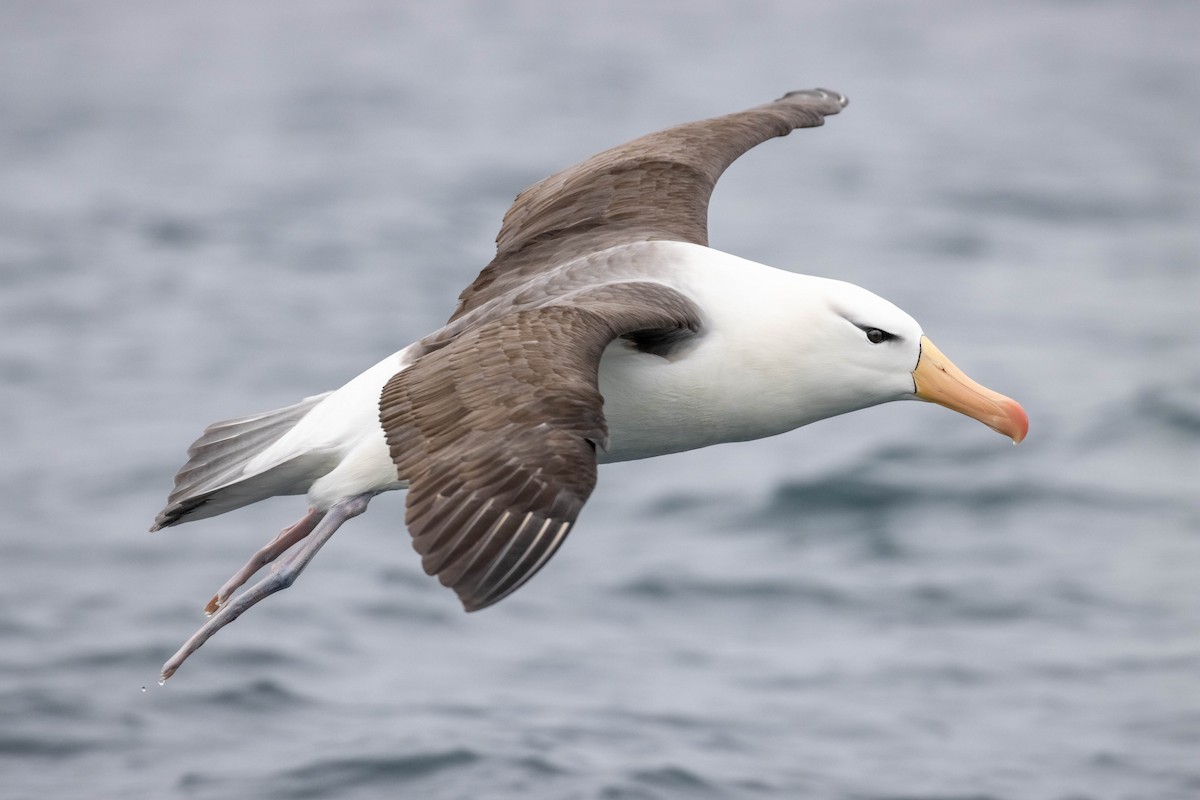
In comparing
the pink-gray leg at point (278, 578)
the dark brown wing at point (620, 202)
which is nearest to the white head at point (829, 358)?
the dark brown wing at point (620, 202)

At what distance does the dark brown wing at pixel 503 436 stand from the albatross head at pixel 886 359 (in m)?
0.94

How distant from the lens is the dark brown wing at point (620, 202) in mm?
8656

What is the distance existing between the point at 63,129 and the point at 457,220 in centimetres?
682

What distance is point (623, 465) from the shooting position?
685 inches

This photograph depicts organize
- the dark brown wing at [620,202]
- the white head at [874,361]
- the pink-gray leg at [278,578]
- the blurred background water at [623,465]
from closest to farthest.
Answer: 1. the pink-gray leg at [278,578]
2. the white head at [874,361]
3. the dark brown wing at [620,202]
4. the blurred background water at [623,465]

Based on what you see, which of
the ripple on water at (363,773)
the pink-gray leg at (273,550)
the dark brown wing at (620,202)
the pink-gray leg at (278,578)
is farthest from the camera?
the ripple on water at (363,773)

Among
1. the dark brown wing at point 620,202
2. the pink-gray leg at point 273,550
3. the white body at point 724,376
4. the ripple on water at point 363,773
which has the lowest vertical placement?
the ripple on water at point 363,773

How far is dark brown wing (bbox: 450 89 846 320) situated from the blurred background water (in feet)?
15.4

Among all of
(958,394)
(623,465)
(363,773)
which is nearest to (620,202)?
(958,394)

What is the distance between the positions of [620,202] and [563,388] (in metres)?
2.62

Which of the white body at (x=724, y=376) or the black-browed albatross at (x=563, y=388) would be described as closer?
the black-browed albatross at (x=563, y=388)

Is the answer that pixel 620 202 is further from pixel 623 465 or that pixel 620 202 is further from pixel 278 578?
pixel 623 465

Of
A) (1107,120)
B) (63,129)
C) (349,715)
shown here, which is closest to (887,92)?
(1107,120)

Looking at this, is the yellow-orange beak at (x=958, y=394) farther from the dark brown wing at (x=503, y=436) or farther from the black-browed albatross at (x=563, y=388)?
the dark brown wing at (x=503, y=436)
